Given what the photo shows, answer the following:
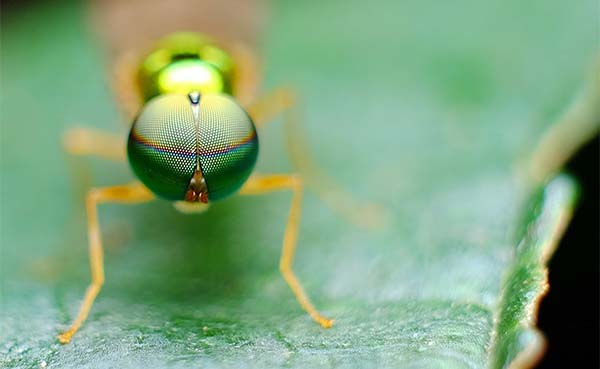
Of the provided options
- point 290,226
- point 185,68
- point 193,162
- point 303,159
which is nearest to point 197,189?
point 193,162

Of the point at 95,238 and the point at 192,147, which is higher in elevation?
the point at 192,147

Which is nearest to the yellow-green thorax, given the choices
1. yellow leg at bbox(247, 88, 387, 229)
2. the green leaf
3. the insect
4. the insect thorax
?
the insect

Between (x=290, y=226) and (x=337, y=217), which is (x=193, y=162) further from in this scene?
(x=337, y=217)

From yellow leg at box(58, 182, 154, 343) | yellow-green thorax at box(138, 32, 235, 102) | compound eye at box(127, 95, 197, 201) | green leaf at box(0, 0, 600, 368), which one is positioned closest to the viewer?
green leaf at box(0, 0, 600, 368)

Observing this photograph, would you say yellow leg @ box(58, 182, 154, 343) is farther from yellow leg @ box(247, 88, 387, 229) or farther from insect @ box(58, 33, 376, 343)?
yellow leg @ box(247, 88, 387, 229)

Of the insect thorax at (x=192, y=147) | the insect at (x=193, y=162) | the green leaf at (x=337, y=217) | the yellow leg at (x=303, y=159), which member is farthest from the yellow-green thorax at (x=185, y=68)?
the green leaf at (x=337, y=217)

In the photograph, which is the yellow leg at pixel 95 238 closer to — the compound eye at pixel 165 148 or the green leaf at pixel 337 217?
the green leaf at pixel 337 217
